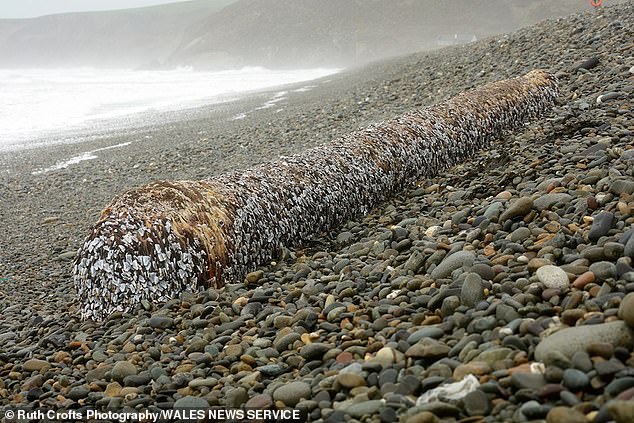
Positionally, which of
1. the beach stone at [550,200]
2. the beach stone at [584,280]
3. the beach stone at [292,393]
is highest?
the beach stone at [550,200]

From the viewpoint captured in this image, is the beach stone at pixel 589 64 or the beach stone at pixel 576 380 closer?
the beach stone at pixel 576 380

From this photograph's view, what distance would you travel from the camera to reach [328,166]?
4699 millimetres

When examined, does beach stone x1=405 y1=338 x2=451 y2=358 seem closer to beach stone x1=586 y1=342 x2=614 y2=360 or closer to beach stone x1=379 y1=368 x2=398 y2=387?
beach stone x1=379 y1=368 x2=398 y2=387

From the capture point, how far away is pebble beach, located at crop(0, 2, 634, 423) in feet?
5.72

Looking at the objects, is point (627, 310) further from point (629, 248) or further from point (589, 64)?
point (589, 64)

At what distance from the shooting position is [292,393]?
2.04 metres

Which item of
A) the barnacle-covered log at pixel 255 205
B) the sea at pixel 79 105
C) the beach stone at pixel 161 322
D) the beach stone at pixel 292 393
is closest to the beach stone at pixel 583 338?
the beach stone at pixel 292 393

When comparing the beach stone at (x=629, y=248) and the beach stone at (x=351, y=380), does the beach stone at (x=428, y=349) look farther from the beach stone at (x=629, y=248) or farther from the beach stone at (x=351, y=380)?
the beach stone at (x=629, y=248)

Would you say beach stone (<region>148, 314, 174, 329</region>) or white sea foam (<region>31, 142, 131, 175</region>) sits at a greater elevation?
white sea foam (<region>31, 142, 131, 175</region>)

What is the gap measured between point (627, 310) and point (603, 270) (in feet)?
1.40

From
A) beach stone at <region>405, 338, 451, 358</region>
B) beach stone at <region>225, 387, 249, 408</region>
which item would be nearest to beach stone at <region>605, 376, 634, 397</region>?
beach stone at <region>405, 338, 451, 358</region>

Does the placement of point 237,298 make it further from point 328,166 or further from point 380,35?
point 380,35

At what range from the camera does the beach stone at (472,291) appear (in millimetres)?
2314

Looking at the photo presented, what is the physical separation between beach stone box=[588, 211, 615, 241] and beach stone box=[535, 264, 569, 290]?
389 mm
